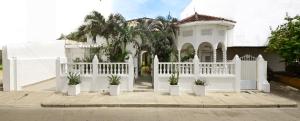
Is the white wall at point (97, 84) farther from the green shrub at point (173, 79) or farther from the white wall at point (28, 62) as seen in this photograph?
the white wall at point (28, 62)

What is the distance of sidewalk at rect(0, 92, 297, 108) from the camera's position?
11602 mm

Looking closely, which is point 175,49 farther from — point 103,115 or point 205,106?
point 103,115

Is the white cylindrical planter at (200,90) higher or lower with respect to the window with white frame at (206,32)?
lower

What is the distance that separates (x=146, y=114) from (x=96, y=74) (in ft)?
16.7

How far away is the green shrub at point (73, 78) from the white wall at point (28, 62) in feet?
9.79

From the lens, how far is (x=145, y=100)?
12336 mm

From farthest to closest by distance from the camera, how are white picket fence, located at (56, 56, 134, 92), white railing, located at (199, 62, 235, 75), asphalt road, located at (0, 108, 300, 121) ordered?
white railing, located at (199, 62, 235, 75) → white picket fence, located at (56, 56, 134, 92) → asphalt road, located at (0, 108, 300, 121)

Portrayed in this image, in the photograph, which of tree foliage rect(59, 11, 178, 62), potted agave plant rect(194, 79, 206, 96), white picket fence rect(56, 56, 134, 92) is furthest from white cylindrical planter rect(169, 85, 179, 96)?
tree foliage rect(59, 11, 178, 62)

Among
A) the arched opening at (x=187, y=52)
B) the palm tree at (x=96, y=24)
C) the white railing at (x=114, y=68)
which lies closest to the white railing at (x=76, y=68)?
the white railing at (x=114, y=68)

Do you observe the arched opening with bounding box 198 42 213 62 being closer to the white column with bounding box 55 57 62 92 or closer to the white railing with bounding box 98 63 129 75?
the white railing with bounding box 98 63 129 75

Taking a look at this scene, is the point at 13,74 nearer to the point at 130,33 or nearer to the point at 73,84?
the point at 73,84

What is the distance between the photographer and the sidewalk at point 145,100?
457 inches

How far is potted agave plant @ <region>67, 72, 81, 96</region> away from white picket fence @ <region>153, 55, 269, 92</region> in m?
3.47

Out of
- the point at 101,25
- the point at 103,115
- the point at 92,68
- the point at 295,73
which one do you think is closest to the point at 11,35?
the point at 101,25
